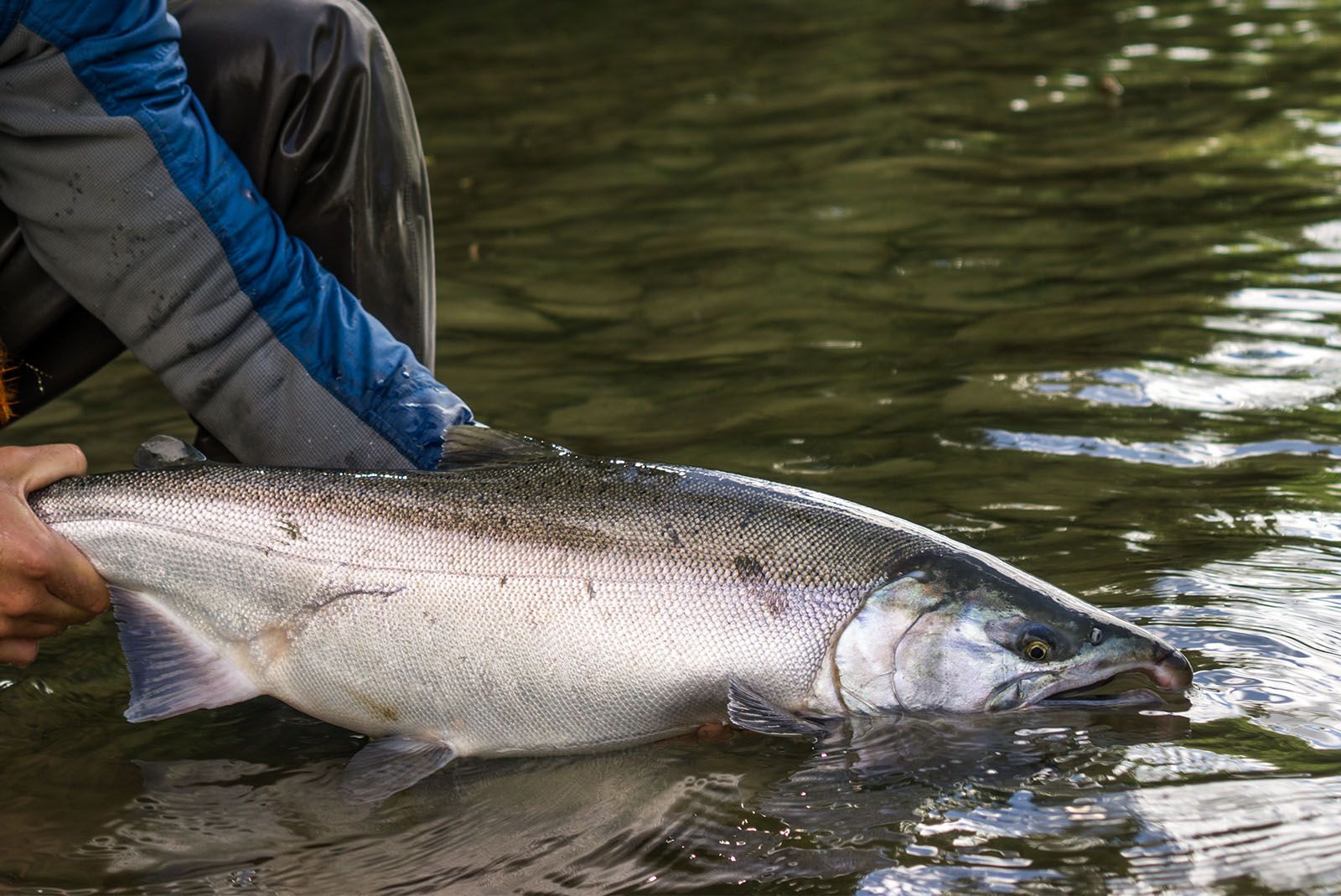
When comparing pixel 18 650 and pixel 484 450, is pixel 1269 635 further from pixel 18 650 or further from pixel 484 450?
pixel 18 650

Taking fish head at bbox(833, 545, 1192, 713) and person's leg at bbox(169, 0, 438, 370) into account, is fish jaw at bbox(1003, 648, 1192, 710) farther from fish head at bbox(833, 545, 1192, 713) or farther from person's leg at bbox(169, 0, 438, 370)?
person's leg at bbox(169, 0, 438, 370)

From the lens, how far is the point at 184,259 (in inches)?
138

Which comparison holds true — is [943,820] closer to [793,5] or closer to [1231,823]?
[1231,823]

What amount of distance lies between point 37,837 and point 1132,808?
197 cm

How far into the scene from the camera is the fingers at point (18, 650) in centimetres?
324

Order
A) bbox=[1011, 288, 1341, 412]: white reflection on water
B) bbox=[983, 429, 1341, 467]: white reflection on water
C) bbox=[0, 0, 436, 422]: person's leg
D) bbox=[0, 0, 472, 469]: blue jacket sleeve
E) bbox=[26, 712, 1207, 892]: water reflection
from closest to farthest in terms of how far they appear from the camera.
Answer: bbox=[26, 712, 1207, 892]: water reflection < bbox=[0, 0, 472, 469]: blue jacket sleeve < bbox=[0, 0, 436, 422]: person's leg < bbox=[983, 429, 1341, 467]: white reflection on water < bbox=[1011, 288, 1341, 412]: white reflection on water

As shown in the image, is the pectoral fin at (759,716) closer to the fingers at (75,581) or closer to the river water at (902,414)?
the river water at (902,414)

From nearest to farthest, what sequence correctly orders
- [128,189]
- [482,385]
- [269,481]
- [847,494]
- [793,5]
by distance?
[269,481] < [128,189] < [847,494] < [482,385] < [793,5]

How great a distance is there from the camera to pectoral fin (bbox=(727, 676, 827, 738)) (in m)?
2.98

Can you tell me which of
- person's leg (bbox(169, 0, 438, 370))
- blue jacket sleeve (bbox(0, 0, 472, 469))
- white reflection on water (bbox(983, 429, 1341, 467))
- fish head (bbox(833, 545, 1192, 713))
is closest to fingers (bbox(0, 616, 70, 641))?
blue jacket sleeve (bbox(0, 0, 472, 469))

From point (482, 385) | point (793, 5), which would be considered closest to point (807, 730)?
point (482, 385)

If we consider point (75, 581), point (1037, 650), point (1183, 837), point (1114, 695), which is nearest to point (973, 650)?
point (1037, 650)

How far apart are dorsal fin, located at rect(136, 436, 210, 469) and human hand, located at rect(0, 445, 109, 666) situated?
12 cm

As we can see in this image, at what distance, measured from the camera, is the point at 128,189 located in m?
3.47
